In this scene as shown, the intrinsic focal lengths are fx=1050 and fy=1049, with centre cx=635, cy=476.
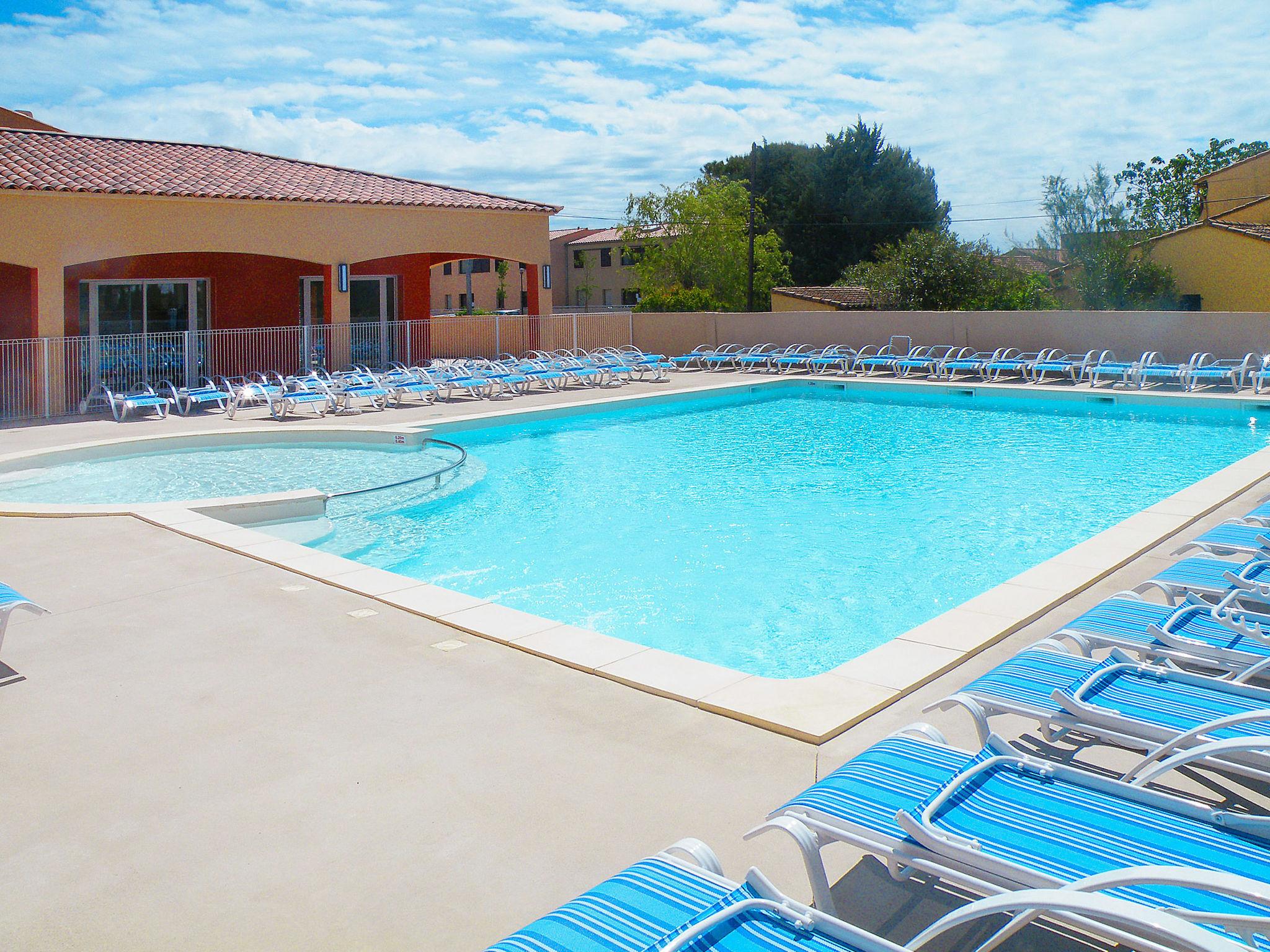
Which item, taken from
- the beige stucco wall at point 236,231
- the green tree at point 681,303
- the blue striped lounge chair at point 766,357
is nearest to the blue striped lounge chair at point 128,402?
the beige stucco wall at point 236,231

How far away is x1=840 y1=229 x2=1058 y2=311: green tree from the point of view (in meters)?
29.5

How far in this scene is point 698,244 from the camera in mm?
44156

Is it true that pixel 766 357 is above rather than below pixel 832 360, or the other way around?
above

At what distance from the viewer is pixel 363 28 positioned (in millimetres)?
16172

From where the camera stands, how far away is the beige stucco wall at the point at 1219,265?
2623cm

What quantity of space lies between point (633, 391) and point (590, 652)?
14.7 metres

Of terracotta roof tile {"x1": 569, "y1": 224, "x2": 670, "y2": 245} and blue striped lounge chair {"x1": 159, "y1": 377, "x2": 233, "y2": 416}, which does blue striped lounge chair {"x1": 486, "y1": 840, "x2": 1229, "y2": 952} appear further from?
terracotta roof tile {"x1": 569, "y1": 224, "x2": 670, "y2": 245}

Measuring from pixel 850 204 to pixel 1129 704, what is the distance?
46.7 m

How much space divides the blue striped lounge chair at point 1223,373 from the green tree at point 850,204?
93.9 feet

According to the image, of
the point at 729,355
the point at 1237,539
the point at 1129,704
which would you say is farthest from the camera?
the point at 729,355

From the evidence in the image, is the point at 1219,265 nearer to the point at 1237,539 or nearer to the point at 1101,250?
the point at 1101,250

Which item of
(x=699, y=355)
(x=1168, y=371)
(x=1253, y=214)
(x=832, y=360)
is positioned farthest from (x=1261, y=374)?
(x=1253, y=214)

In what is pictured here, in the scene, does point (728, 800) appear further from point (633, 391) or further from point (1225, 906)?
point (633, 391)

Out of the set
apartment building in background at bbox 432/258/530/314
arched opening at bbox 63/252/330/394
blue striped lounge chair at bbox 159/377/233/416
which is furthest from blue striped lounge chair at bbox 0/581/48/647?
apartment building in background at bbox 432/258/530/314
